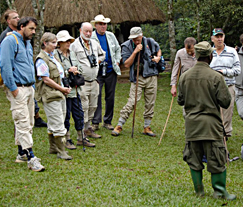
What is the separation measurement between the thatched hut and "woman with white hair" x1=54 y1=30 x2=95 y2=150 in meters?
11.2

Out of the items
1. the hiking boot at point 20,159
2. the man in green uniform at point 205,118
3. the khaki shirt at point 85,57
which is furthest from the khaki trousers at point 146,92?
the man in green uniform at point 205,118

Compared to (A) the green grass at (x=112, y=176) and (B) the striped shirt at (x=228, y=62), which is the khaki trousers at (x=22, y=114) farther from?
(B) the striped shirt at (x=228, y=62)

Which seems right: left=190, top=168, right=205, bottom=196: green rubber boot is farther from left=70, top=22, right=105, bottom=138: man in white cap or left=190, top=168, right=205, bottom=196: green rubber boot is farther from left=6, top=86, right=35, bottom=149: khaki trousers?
left=70, top=22, right=105, bottom=138: man in white cap

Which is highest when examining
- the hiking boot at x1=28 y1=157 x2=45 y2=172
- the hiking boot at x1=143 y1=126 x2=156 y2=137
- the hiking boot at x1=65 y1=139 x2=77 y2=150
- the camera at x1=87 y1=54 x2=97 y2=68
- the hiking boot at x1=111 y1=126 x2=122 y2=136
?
the camera at x1=87 y1=54 x2=97 y2=68

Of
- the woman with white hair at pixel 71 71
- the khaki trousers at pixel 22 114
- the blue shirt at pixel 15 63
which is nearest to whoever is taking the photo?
the blue shirt at pixel 15 63

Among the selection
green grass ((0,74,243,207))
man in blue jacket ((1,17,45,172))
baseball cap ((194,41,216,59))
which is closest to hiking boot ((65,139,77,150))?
green grass ((0,74,243,207))

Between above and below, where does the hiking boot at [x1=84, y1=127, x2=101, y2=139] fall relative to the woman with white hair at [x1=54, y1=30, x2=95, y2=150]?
below

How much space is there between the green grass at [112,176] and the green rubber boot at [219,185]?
0.08 meters

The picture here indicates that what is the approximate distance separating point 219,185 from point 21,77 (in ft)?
9.98

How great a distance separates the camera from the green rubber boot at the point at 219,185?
432 centimetres

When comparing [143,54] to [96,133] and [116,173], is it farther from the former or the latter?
[116,173]

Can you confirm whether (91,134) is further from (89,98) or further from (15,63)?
(15,63)

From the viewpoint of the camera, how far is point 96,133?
823cm

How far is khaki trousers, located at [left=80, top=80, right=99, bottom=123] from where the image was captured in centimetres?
732
